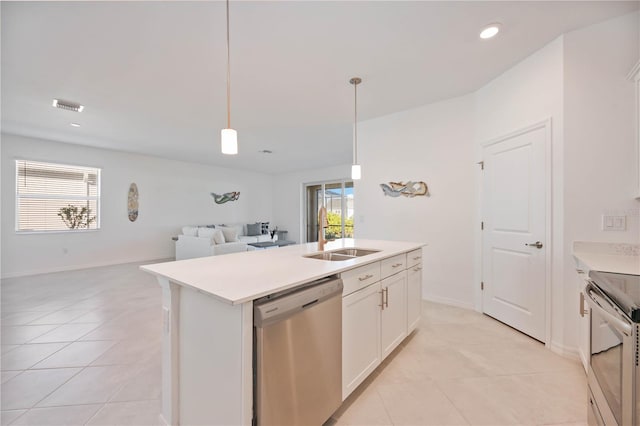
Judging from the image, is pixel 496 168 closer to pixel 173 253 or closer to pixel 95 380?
pixel 95 380

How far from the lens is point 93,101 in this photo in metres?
3.31

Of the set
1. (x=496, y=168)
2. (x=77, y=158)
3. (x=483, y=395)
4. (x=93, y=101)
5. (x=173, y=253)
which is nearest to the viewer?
(x=483, y=395)

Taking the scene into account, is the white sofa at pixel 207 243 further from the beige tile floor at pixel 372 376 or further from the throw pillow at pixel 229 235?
the beige tile floor at pixel 372 376

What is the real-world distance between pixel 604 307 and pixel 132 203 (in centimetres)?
768

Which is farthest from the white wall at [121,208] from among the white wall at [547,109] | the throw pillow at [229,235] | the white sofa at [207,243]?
the white wall at [547,109]

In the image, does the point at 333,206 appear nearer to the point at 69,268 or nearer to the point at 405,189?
the point at 405,189

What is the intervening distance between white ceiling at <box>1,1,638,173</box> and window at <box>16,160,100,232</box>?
4.75ft

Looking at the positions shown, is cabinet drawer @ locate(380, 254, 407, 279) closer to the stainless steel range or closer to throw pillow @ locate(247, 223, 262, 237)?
the stainless steel range

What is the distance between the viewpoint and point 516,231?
8.59 feet

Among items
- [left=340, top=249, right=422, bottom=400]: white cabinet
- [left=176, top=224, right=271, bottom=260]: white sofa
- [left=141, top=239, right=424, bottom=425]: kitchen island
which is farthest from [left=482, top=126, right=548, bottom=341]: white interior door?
[left=176, top=224, right=271, bottom=260]: white sofa

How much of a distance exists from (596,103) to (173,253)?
8089 mm

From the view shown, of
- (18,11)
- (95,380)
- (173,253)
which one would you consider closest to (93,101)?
(18,11)

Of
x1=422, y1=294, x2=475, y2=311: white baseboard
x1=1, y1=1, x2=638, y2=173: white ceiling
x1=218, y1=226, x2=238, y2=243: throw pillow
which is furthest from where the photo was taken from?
x1=218, y1=226, x2=238, y2=243: throw pillow

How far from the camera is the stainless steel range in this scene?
3.06ft
